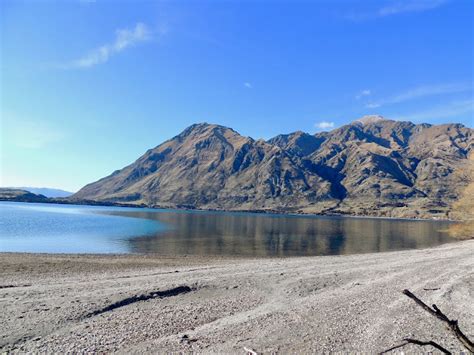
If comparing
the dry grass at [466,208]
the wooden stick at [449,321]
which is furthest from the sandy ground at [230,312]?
the dry grass at [466,208]

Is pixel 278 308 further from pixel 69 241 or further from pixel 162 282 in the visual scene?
pixel 69 241

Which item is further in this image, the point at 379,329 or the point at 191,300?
the point at 191,300

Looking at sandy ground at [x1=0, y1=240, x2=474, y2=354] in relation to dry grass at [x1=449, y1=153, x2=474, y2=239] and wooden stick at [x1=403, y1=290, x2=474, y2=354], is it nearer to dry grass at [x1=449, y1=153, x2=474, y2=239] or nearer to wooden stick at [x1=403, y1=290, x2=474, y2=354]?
wooden stick at [x1=403, y1=290, x2=474, y2=354]

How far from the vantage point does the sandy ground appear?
15773 millimetres

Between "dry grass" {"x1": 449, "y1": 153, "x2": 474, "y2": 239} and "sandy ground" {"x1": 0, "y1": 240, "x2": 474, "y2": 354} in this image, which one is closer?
"sandy ground" {"x1": 0, "y1": 240, "x2": 474, "y2": 354}

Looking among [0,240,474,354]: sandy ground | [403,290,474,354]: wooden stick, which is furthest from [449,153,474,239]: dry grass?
[403,290,474,354]: wooden stick

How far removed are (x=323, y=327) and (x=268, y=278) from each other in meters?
12.5

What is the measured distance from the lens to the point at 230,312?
20422 millimetres

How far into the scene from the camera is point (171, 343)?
15617 millimetres

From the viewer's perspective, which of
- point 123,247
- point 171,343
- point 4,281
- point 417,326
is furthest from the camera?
point 123,247

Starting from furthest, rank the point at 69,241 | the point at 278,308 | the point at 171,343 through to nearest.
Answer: the point at 69,241 < the point at 278,308 < the point at 171,343

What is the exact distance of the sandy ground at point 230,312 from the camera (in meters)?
15.8

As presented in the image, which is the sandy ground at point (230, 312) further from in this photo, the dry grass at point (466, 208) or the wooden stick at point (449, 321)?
the dry grass at point (466, 208)

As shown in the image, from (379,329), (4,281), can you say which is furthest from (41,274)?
(379,329)
